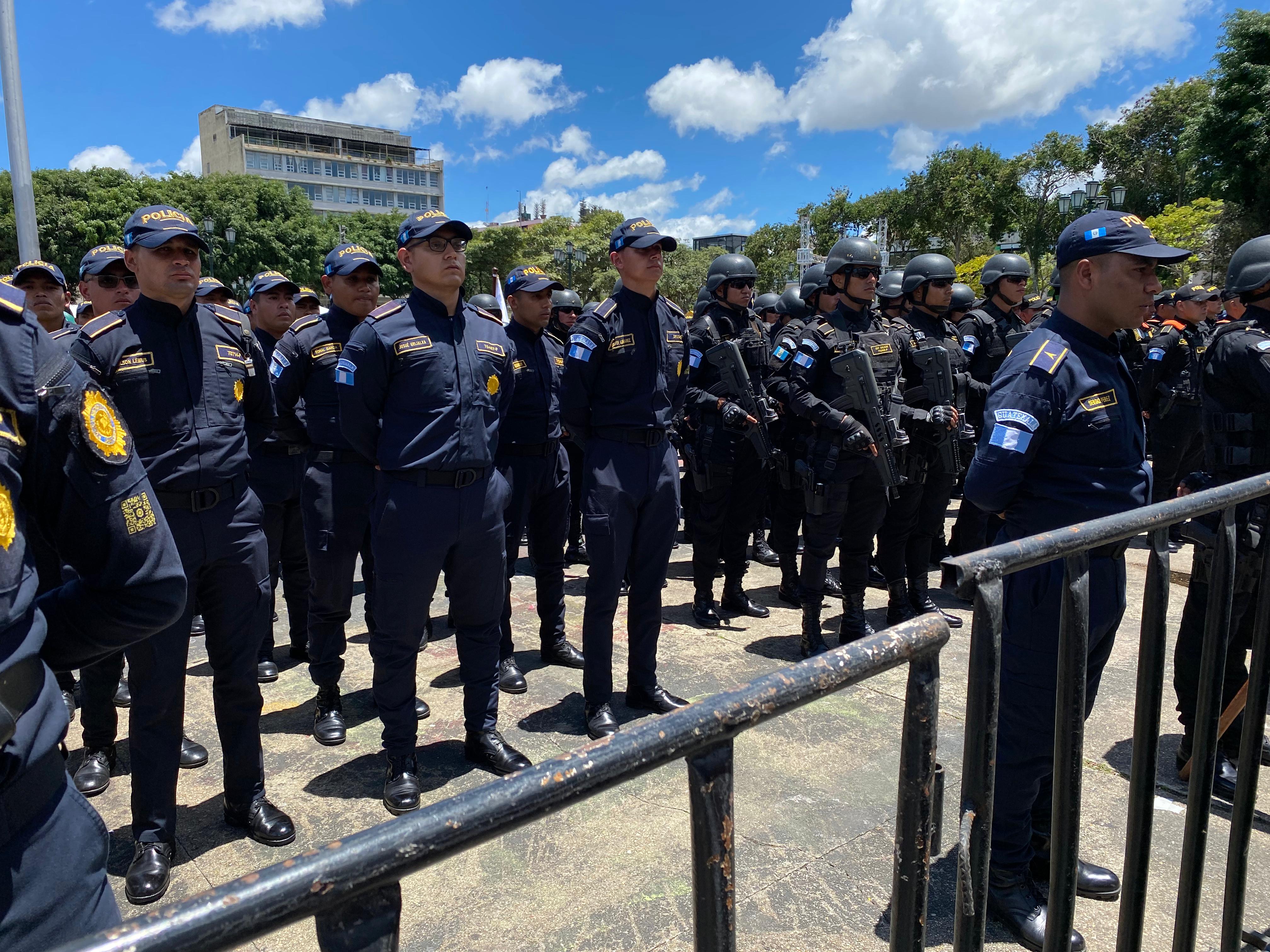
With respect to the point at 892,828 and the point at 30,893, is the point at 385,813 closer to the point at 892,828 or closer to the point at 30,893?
the point at 892,828

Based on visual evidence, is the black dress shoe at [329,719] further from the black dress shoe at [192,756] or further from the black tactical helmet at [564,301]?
the black tactical helmet at [564,301]

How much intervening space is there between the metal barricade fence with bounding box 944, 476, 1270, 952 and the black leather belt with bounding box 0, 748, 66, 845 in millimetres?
1473

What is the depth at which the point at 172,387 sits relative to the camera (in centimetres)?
306

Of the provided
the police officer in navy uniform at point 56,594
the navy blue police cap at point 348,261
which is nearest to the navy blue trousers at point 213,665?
the police officer in navy uniform at point 56,594

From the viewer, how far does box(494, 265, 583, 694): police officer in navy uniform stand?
496 cm

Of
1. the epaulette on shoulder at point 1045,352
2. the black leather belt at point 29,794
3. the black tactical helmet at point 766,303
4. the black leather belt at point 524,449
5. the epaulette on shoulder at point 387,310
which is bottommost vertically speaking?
the black leather belt at point 29,794

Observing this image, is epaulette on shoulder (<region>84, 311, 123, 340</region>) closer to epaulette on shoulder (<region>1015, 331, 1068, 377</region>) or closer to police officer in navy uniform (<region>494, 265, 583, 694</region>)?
police officer in navy uniform (<region>494, 265, 583, 694</region>)

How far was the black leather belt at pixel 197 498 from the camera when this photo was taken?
299 centimetres

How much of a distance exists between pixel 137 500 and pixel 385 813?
2158 mm

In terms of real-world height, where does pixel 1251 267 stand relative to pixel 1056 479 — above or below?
above

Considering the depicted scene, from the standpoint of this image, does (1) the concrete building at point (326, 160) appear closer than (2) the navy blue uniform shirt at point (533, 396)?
No

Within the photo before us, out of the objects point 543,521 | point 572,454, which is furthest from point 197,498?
point 572,454

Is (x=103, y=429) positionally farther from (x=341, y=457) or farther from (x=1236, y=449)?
(x=1236, y=449)

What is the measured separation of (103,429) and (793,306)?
25.9 feet
